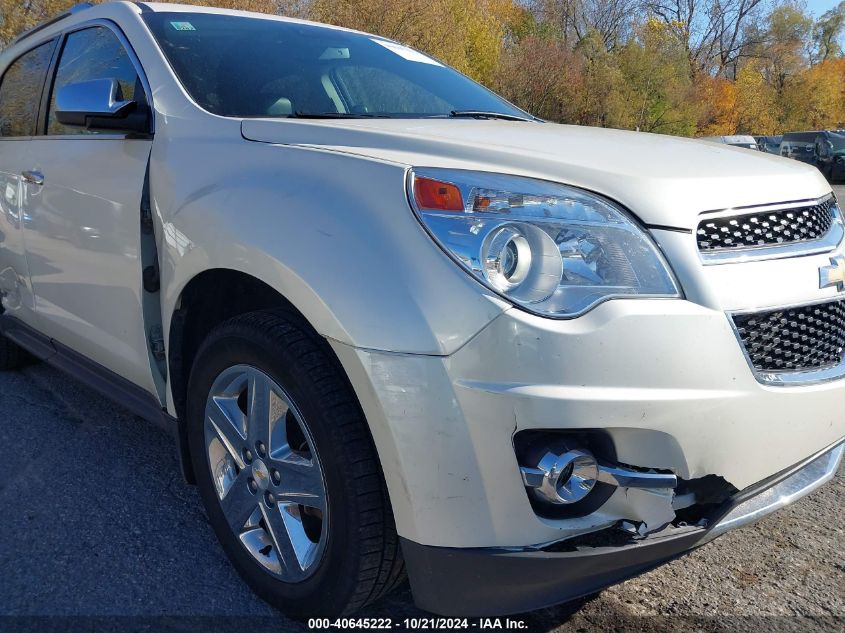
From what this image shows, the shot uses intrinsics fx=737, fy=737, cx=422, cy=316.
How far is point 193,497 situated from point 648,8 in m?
62.1

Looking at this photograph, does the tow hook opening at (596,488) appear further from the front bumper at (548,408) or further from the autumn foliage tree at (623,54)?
the autumn foliage tree at (623,54)

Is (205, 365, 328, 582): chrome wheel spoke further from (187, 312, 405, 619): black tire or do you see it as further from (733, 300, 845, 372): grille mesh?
(733, 300, 845, 372): grille mesh

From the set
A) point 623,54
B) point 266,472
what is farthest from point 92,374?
point 623,54

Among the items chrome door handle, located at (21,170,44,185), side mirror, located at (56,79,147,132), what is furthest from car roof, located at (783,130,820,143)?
side mirror, located at (56,79,147,132)

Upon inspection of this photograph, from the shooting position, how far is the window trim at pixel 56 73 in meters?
2.51

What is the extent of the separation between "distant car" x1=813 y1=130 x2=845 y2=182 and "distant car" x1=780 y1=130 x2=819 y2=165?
0.27m

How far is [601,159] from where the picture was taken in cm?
188

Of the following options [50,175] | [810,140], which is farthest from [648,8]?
[50,175]

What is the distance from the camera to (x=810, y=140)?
89.0ft

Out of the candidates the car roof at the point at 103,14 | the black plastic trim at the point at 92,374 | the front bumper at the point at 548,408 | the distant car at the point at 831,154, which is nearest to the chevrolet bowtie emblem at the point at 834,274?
the front bumper at the point at 548,408

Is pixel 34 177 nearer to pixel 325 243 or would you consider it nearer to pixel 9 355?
pixel 9 355

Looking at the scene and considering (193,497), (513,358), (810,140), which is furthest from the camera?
(810,140)

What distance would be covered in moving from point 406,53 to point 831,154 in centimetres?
2632

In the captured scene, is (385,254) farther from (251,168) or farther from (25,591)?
(25,591)
